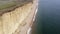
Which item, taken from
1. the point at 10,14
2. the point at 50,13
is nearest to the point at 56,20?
the point at 50,13

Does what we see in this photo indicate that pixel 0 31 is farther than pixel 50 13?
No

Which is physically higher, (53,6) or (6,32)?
(6,32)

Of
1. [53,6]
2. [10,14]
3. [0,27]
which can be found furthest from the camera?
[53,6]

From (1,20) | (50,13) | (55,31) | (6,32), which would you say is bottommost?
(55,31)

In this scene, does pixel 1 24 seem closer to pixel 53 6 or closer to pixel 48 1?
pixel 53 6

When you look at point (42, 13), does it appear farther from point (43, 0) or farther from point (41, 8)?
point (43, 0)

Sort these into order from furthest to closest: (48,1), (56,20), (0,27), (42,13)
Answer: (48,1)
(42,13)
(56,20)
(0,27)
